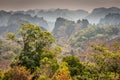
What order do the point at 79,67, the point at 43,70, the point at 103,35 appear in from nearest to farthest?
the point at 43,70 → the point at 79,67 → the point at 103,35

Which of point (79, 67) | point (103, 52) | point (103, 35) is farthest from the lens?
point (103, 35)

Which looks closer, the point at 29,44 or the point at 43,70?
the point at 43,70

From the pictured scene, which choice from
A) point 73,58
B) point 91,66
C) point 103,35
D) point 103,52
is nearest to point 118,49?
point 103,52

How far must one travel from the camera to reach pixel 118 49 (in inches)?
1954

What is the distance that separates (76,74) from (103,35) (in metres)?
158

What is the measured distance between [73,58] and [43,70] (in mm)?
6636

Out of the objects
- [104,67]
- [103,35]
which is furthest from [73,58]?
[103,35]

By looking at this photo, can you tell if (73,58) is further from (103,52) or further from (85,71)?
(103,52)

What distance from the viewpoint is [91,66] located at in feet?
148

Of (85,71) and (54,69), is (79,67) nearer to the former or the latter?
(85,71)

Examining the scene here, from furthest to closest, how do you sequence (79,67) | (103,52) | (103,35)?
(103,35) < (103,52) < (79,67)

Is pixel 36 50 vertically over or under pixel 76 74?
over

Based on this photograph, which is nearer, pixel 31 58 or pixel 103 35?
pixel 31 58

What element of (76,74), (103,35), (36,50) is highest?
(36,50)
